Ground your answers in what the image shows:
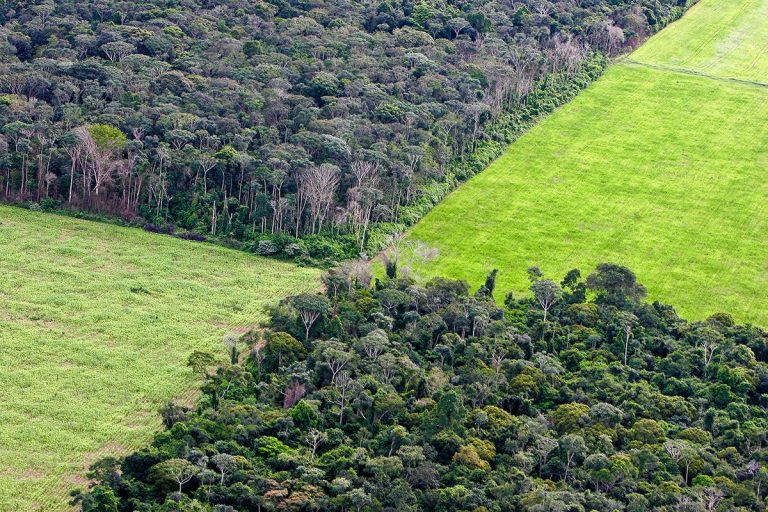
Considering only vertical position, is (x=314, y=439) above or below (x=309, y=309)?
below

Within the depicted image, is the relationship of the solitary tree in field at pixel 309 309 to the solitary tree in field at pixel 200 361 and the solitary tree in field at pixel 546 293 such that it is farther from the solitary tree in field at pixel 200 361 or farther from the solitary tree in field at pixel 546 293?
the solitary tree in field at pixel 546 293

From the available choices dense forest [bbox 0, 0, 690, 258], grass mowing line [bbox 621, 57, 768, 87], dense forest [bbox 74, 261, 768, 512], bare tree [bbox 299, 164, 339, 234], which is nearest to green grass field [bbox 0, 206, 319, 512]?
dense forest [bbox 74, 261, 768, 512]

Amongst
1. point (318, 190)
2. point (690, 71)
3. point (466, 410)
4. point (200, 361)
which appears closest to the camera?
point (466, 410)

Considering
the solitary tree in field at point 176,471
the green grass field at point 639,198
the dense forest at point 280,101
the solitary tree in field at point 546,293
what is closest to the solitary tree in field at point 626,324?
the solitary tree in field at point 546,293

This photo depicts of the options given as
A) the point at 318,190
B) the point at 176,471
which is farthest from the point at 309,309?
the point at 176,471

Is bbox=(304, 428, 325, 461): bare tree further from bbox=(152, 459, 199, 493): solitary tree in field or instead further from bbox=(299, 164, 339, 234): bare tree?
bbox=(299, 164, 339, 234): bare tree

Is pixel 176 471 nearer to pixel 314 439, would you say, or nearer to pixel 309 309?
pixel 314 439

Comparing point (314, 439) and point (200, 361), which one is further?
point (200, 361)
